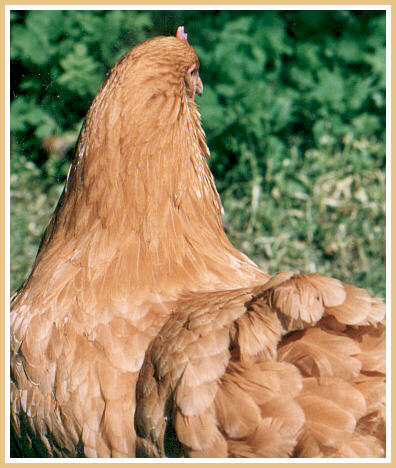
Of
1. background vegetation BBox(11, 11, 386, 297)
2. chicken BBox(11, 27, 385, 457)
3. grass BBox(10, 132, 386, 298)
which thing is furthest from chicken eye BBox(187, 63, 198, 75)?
grass BBox(10, 132, 386, 298)

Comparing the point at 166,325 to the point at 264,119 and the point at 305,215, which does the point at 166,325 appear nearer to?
the point at 305,215

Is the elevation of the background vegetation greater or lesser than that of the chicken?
greater

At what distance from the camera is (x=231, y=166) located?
525 centimetres

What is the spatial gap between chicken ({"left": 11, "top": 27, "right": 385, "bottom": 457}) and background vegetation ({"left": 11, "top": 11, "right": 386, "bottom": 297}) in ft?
6.82

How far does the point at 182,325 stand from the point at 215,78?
140 inches

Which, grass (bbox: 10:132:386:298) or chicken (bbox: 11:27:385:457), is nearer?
chicken (bbox: 11:27:385:457)

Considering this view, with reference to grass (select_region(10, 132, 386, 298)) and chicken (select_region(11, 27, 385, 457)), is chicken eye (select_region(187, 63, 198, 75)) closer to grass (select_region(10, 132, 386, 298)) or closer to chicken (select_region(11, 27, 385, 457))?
chicken (select_region(11, 27, 385, 457))

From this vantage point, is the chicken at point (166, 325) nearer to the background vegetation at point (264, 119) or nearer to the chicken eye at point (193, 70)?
the chicken eye at point (193, 70)

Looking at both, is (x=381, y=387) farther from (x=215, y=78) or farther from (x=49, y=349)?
(x=215, y=78)

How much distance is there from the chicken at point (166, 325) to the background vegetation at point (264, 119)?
208cm

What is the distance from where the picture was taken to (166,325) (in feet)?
6.09

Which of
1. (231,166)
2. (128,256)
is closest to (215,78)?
(231,166)

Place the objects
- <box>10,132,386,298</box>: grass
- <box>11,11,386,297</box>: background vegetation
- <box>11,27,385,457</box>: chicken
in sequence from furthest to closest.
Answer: <box>11,11,386,297</box>: background vegetation
<box>10,132,386,298</box>: grass
<box>11,27,385,457</box>: chicken

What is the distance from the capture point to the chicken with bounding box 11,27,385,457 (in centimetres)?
160
